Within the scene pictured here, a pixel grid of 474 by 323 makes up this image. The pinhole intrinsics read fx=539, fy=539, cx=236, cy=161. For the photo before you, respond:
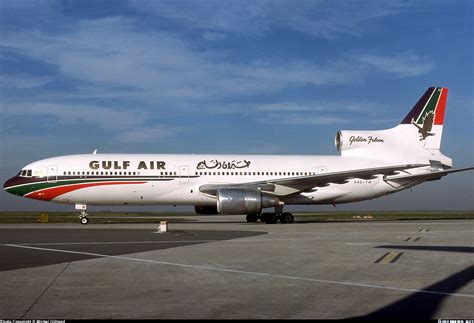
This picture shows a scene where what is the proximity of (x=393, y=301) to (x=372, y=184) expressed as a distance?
26958 millimetres

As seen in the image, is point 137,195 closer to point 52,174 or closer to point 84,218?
point 84,218

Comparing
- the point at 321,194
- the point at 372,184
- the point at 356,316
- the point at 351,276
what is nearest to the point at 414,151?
the point at 372,184

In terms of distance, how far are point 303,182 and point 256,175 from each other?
284 cm

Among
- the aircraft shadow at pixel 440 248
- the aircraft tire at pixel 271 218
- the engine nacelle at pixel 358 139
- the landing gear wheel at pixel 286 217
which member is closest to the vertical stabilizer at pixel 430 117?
the engine nacelle at pixel 358 139

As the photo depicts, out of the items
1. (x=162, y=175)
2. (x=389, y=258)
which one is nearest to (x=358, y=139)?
(x=162, y=175)

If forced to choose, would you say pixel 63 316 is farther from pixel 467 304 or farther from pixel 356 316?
pixel 467 304

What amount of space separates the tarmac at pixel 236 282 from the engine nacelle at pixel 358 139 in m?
20.0

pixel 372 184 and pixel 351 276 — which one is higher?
pixel 372 184

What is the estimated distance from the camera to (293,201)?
3184 centimetres

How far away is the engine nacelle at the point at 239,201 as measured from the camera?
27547 mm

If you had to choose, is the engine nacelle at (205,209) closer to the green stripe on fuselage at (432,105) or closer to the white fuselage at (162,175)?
the white fuselage at (162,175)

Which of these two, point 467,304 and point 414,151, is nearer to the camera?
point 467,304

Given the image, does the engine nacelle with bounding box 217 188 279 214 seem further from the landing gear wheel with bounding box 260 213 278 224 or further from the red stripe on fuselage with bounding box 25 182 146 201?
the red stripe on fuselage with bounding box 25 182 146 201

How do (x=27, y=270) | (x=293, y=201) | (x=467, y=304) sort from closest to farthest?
(x=467, y=304) < (x=27, y=270) < (x=293, y=201)
